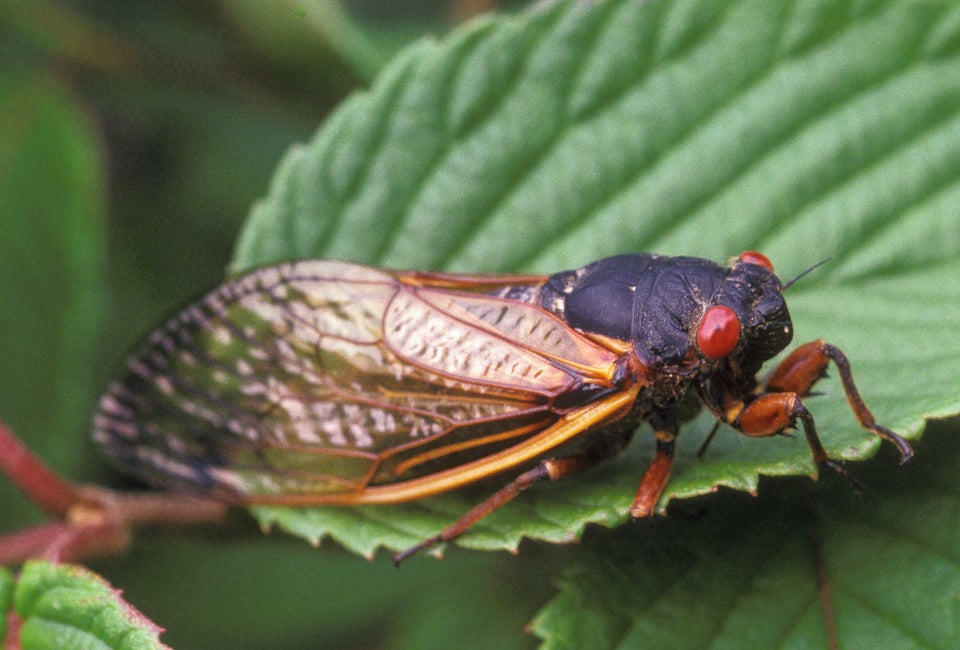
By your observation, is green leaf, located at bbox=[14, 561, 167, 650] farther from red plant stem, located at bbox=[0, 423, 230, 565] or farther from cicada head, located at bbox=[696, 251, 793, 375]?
cicada head, located at bbox=[696, 251, 793, 375]

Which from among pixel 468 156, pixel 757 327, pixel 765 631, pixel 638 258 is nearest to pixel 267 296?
pixel 468 156

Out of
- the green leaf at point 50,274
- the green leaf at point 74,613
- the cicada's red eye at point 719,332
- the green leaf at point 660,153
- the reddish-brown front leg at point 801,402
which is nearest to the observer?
the green leaf at point 74,613

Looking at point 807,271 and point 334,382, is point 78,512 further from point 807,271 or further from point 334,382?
point 807,271

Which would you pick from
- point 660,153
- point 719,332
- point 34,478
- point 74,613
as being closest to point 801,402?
point 719,332

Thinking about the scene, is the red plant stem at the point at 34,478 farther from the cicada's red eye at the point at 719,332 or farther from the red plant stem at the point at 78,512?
the cicada's red eye at the point at 719,332

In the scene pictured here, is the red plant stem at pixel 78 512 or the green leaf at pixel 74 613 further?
the red plant stem at pixel 78 512

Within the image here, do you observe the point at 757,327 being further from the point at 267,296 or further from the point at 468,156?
the point at 267,296

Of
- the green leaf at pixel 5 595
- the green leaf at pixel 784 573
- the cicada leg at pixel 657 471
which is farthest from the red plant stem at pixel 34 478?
the cicada leg at pixel 657 471

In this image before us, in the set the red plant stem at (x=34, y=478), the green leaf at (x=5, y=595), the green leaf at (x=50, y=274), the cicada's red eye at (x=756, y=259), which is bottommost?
the green leaf at (x=5, y=595)
